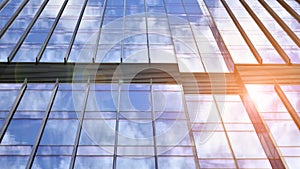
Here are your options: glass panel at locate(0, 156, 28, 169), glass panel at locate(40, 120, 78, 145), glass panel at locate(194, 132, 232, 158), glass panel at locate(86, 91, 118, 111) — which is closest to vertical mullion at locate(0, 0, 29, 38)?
glass panel at locate(86, 91, 118, 111)

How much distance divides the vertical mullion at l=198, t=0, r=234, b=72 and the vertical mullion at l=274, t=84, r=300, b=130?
3164mm

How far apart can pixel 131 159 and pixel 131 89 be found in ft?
19.1

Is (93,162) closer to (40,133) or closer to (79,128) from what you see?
(79,128)

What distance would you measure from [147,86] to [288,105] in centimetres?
704

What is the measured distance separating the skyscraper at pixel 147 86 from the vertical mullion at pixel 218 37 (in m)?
0.10

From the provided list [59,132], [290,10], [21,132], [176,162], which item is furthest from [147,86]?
[290,10]

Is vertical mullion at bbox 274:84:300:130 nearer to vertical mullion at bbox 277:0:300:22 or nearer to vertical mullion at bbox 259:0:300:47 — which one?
vertical mullion at bbox 259:0:300:47

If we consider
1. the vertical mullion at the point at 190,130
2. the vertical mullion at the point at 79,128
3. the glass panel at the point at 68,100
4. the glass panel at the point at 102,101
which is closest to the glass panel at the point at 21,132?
the glass panel at the point at 68,100

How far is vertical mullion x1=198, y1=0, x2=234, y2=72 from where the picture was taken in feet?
84.2

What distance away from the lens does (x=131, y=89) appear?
22422mm

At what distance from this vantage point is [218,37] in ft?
96.0

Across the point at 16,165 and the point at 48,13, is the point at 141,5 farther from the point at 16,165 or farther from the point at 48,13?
the point at 16,165

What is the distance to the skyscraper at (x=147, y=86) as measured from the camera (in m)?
18.3

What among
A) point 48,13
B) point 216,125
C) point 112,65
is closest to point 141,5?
point 48,13
